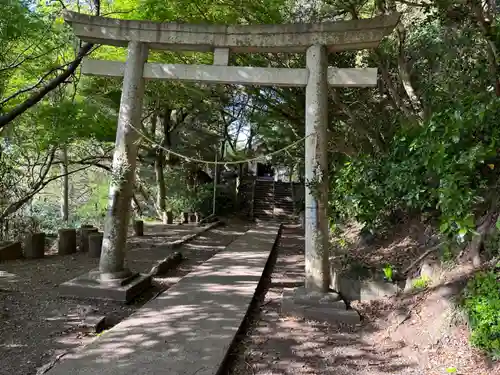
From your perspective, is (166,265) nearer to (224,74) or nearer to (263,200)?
(224,74)

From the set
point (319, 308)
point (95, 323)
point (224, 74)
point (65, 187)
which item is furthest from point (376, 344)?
point (65, 187)

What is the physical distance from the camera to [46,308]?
496 cm

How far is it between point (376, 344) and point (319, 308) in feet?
2.90

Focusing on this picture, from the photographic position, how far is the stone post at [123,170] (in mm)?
5645

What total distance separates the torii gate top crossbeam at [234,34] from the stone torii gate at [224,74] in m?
0.01

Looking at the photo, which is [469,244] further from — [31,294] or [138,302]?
[31,294]

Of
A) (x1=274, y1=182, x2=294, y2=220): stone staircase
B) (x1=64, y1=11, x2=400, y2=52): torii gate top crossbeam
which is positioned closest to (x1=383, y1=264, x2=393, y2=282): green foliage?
(x1=64, y1=11, x2=400, y2=52): torii gate top crossbeam

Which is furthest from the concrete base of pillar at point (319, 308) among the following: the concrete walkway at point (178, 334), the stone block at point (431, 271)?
the stone block at point (431, 271)

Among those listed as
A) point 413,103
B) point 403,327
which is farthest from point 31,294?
point 413,103

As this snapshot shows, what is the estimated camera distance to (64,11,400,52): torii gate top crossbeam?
5.12 m

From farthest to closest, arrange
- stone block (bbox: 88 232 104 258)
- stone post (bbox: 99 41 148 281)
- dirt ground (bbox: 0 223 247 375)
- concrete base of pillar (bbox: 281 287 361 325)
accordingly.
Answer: stone block (bbox: 88 232 104 258) < stone post (bbox: 99 41 148 281) < concrete base of pillar (bbox: 281 287 361 325) < dirt ground (bbox: 0 223 247 375)

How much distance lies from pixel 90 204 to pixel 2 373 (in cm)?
1728

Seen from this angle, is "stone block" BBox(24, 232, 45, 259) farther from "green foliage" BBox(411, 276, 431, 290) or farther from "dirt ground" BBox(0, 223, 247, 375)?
"green foliage" BBox(411, 276, 431, 290)

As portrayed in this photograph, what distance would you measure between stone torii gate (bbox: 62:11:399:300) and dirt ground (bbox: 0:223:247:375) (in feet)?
1.11
